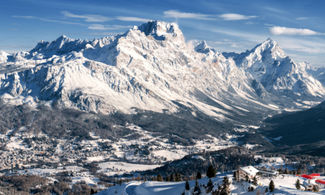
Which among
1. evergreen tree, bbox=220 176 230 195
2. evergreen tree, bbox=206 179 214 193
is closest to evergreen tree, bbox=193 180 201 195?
evergreen tree, bbox=206 179 214 193

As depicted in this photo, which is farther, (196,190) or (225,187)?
(196,190)

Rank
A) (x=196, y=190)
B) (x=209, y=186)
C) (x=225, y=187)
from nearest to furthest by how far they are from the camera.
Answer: (x=225, y=187) < (x=209, y=186) < (x=196, y=190)

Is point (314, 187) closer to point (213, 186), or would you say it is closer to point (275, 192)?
point (275, 192)

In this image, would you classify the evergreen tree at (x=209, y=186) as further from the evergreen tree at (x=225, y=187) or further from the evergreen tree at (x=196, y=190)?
the evergreen tree at (x=225, y=187)

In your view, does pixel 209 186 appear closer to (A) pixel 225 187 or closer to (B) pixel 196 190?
(B) pixel 196 190

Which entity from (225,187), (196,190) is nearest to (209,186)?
(196,190)

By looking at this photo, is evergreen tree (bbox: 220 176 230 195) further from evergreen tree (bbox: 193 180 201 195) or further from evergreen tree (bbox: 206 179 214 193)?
evergreen tree (bbox: 193 180 201 195)

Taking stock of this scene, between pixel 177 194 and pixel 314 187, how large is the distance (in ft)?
217

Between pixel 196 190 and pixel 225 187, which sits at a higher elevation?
pixel 225 187

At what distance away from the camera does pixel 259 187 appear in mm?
185625

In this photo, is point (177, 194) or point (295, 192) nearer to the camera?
point (295, 192)

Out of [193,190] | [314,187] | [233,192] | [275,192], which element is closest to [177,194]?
[193,190]

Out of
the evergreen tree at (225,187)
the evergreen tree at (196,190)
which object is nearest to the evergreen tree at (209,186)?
the evergreen tree at (196,190)

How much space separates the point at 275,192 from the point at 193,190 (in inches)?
1472
